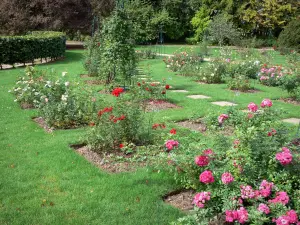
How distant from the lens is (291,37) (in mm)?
19797

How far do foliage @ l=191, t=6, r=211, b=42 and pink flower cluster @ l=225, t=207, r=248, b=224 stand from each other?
24.7 metres

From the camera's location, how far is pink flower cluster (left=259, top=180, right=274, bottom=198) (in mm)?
2986

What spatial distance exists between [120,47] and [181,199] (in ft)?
19.0

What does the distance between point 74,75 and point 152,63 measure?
15.5 ft

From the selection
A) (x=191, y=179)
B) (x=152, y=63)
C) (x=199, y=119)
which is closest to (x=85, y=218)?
(x=191, y=179)

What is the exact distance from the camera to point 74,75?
444 inches

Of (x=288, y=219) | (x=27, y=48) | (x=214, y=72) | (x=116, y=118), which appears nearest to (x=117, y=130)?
(x=116, y=118)

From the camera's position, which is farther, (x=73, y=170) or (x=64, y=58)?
(x=64, y=58)

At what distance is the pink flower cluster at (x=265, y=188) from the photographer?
299 centimetres

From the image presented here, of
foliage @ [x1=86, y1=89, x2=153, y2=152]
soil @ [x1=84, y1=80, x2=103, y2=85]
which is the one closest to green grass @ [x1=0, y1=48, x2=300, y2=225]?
foliage @ [x1=86, y1=89, x2=153, y2=152]

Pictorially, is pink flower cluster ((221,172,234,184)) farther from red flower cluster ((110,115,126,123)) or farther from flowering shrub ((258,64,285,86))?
flowering shrub ((258,64,285,86))

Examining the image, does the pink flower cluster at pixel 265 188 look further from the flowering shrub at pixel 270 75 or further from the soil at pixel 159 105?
the flowering shrub at pixel 270 75

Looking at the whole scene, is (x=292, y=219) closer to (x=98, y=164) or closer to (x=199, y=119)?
(x=98, y=164)

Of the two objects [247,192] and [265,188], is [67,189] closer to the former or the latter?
[247,192]
